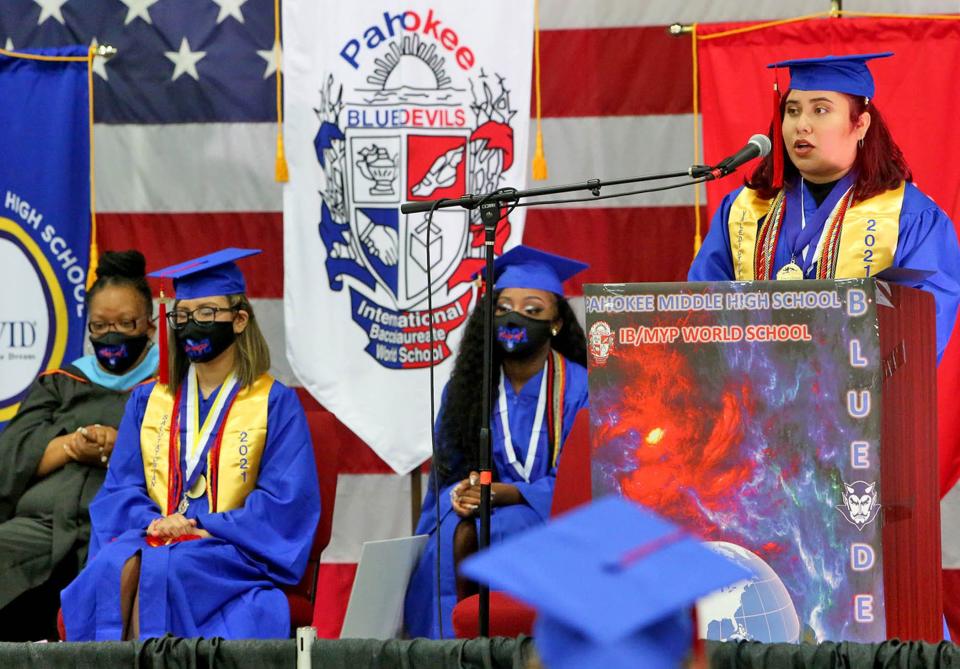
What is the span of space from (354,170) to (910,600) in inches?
109

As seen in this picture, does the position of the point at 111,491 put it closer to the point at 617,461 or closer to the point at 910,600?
the point at 617,461

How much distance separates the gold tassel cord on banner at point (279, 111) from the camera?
196 inches

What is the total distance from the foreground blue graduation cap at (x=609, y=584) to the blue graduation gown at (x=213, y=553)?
9.27 feet

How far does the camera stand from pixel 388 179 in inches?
196

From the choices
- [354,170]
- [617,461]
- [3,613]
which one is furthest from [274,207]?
[617,461]

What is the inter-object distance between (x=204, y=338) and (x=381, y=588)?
0.99m

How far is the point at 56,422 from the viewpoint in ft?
15.6

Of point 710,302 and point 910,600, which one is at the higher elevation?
point 710,302

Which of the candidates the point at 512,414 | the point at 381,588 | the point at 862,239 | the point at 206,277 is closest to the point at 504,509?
the point at 512,414

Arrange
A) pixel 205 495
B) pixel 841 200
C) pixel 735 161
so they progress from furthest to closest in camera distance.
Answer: pixel 205 495
pixel 841 200
pixel 735 161

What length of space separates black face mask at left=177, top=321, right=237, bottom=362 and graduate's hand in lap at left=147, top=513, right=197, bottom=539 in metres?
0.51

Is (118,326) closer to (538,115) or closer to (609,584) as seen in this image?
(538,115)

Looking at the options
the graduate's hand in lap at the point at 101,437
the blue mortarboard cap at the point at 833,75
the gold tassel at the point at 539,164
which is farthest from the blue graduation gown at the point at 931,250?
the graduate's hand in lap at the point at 101,437

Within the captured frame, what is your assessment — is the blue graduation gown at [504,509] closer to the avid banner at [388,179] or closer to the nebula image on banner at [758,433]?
the avid banner at [388,179]
